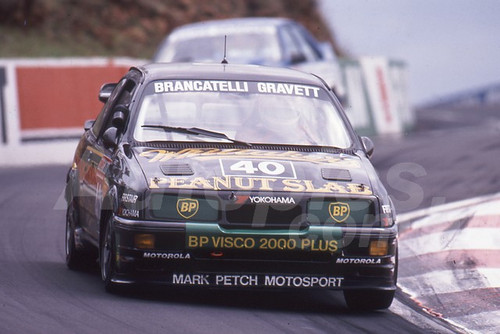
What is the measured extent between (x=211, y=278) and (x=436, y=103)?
36918 mm

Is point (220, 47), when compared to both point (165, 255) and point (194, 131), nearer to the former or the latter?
point (194, 131)

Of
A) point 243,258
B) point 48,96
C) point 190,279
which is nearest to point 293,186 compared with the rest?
point 243,258

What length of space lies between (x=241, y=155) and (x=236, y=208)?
0.57 metres

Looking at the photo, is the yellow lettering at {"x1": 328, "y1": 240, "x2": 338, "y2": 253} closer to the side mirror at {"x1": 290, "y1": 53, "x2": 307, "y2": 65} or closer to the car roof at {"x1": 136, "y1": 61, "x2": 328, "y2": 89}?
the car roof at {"x1": 136, "y1": 61, "x2": 328, "y2": 89}

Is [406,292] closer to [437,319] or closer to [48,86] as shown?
[437,319]

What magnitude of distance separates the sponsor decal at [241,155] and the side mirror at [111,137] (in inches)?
14.4

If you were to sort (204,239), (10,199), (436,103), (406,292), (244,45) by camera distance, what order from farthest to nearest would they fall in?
(436,103), (244,45), (10,199), (406,292), (204,239)

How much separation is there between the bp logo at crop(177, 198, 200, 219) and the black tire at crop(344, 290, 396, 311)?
1170 mm

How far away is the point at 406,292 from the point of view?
8984mm

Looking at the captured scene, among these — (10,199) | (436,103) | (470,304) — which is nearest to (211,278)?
(470,304)

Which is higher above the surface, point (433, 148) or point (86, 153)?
point (86, 153)

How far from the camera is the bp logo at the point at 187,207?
7383 mm

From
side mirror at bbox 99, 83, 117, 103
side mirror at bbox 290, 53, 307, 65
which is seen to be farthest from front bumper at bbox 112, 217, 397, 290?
side mirror at bbox 290, 53, 307, 65

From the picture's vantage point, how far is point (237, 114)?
8.48m
